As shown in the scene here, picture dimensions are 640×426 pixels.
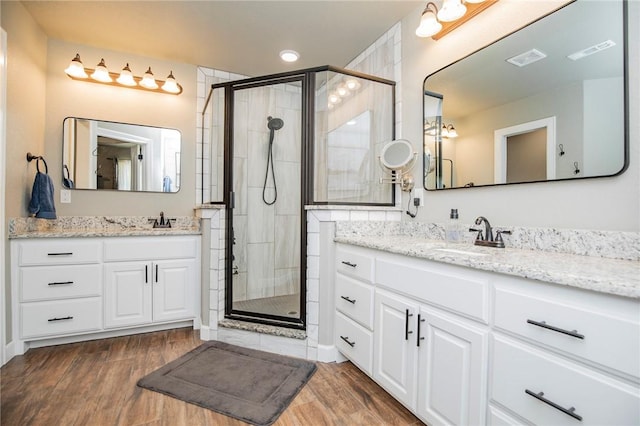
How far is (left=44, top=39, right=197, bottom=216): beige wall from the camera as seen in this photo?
2.51 meters

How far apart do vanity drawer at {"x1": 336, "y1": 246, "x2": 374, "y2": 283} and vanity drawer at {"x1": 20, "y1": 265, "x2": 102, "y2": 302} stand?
1.83 meters

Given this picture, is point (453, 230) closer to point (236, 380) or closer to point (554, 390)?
point (554, 390)

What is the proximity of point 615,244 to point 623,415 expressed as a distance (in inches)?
26.7

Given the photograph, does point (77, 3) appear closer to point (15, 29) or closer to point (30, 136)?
point (15, 29)

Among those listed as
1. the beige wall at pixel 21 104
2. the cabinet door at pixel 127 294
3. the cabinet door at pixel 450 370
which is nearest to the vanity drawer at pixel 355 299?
the cabinet door at pixel 450 370

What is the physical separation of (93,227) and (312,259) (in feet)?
6.72

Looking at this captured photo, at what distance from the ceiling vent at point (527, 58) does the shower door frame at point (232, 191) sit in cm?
122

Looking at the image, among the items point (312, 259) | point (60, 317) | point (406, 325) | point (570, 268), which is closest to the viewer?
point (570, 268)

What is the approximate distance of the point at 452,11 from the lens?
5.48ft

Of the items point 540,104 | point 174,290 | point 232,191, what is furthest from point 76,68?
point 540,104

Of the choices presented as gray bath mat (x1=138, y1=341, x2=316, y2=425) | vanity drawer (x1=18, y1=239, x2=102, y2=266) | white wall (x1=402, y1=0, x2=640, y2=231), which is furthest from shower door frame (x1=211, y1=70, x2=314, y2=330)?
vanity drawer (x1=18, y1=239, x2=102, y2=266)

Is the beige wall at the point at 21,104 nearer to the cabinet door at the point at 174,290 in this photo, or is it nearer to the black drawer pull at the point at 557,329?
the cabinet door at the point at 174,290

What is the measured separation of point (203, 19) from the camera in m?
2.24

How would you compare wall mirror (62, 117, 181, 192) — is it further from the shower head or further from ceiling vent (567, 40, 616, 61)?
ceiling vent (567, 40, 616, 61)
